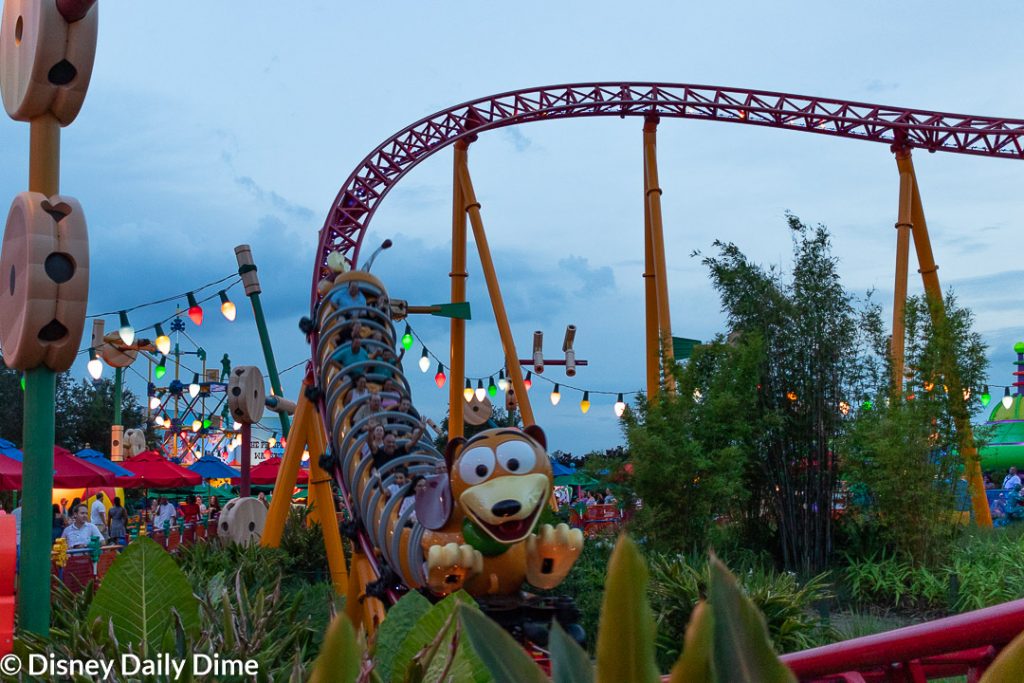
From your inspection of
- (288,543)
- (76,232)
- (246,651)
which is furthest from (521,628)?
(288,543)

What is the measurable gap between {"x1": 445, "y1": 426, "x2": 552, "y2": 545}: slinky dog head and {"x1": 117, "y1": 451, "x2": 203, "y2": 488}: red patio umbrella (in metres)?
9.84

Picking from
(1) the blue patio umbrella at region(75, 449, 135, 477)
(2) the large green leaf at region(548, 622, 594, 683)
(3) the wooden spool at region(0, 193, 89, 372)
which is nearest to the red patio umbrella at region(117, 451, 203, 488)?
(1) the blue patio umbrella at region(75, 449, 135, 477)

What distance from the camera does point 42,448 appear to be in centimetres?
373

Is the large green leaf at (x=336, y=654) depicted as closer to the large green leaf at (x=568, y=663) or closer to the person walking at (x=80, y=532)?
the large green leaf at (x=568, y=663)

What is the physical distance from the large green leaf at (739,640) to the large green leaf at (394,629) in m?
1.05

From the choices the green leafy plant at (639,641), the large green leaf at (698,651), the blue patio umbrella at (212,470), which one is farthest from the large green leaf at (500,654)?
the blue patio umbrella at (212,470)

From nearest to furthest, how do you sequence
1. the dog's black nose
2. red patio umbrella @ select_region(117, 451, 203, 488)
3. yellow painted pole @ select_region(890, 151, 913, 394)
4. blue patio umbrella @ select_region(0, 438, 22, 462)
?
1. the dog's black nose
2. blue patio umbrella @ select_region(0, 438, 22, 462)
3. yellow painted pole @ select_region(890, 151, 913, 394)
4. red patio umbrella @ select_region(117, 451, 203, 488)

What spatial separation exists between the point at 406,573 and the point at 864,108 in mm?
10108

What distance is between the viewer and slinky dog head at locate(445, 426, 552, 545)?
4820mm

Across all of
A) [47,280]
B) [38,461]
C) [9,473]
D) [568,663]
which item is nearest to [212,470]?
[9,473]

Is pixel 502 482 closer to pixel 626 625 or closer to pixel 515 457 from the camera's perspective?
pixel 515 457

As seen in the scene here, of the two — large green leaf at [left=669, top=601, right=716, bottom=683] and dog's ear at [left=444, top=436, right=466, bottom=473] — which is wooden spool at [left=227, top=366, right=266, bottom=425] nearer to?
dog's ear at [left=444, top=436, right=466, bottom=473]

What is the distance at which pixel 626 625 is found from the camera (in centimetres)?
65

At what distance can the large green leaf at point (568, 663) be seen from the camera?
0.78 meters
